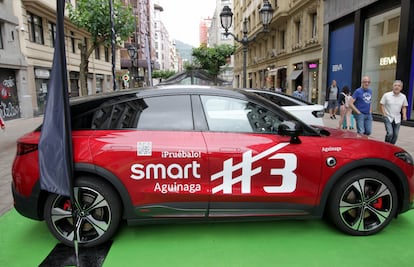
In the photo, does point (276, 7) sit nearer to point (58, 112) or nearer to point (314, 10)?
point (314, 10)

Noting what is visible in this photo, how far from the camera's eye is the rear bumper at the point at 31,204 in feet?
9.55

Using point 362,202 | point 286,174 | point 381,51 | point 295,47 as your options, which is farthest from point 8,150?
point 295,47

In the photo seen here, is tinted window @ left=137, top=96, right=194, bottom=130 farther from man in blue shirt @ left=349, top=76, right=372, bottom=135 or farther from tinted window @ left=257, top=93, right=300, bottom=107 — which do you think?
man in blue shirt @ left=349, top=76, right=372, bottom=135

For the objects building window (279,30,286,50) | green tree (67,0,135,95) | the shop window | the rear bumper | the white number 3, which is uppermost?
building window (279,30,286,50)

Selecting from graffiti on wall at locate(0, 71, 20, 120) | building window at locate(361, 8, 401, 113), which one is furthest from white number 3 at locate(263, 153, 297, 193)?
graffiti on wall at locate(0, 71, 20, 120)

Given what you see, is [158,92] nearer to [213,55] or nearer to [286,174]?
[286,174]

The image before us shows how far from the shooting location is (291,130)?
290 centimetres

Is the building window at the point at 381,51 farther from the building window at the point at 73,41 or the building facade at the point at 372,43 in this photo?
the building window at the point at 73,41

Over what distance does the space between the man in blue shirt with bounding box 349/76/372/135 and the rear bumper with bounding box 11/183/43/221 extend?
6.61 meters

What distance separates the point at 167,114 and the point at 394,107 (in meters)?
5.34

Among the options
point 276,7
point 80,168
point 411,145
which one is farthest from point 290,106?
point 276,7

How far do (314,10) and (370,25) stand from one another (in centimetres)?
617

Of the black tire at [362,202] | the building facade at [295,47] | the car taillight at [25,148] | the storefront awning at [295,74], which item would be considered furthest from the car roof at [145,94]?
the storefront awning at [295,74]

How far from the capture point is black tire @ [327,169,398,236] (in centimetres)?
311
